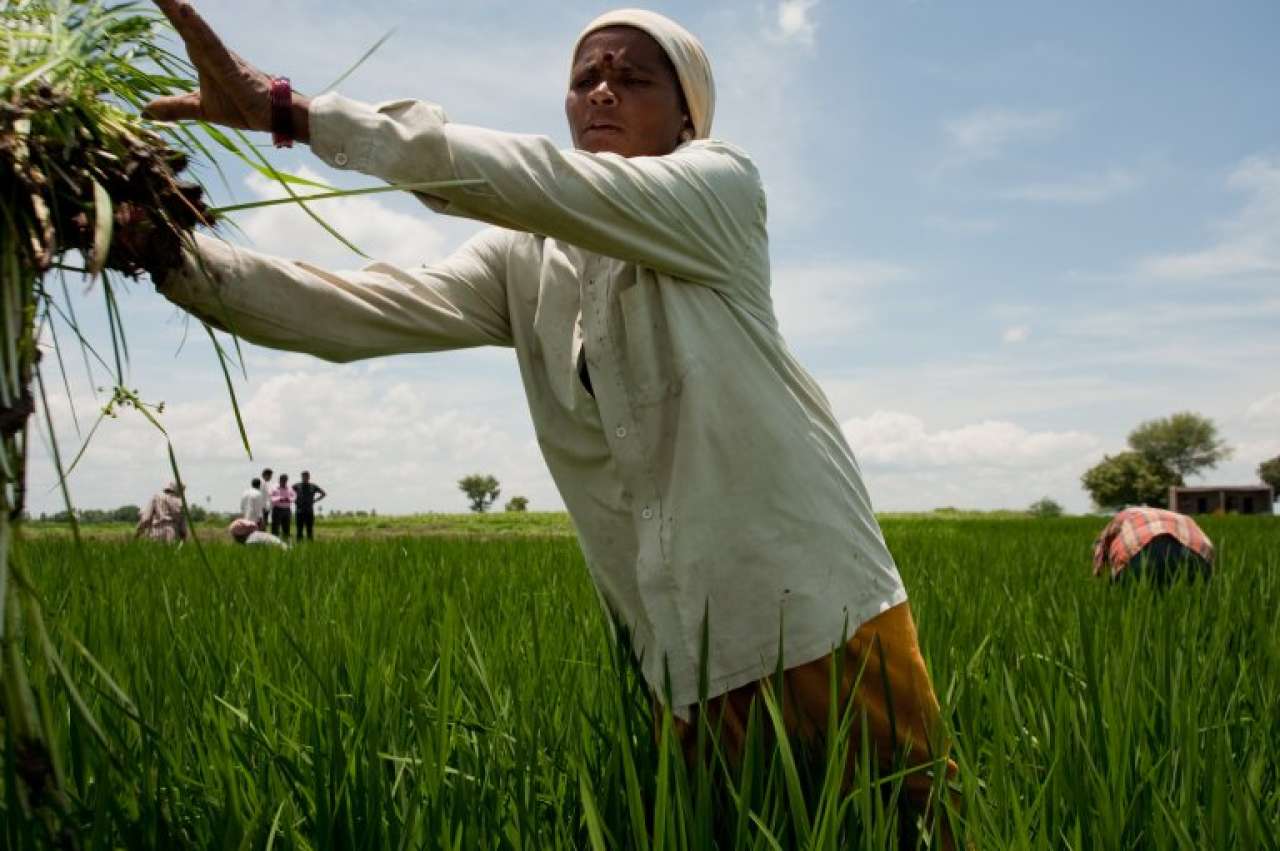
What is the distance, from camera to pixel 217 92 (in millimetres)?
1132

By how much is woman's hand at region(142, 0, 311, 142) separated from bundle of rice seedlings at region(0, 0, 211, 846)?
0.06 meters

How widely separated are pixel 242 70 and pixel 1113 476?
60.6 meters

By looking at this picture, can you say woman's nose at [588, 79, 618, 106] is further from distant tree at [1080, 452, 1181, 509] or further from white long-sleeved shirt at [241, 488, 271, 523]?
distant tree at [1080, 452, 1181, 509]

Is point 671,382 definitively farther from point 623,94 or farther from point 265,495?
point 265,495

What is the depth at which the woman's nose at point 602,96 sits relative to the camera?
5.02ft

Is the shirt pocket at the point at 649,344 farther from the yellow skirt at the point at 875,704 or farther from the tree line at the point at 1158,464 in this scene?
the tree line at the point at 1158,464

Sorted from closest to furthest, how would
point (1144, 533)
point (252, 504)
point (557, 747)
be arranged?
point (557, 747) → point (1144, 533) → point (252, 504)

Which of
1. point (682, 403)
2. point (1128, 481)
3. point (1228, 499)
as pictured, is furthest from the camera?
point (1128, 481)

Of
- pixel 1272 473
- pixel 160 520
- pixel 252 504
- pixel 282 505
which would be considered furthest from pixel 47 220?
pixel 1272 473

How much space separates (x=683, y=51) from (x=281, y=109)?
0.67 m

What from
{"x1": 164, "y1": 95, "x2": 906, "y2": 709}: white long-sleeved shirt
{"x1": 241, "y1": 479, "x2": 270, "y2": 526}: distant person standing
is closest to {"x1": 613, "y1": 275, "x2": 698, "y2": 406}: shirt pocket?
{"x1": 164, "y1": 95, "x2": 906, "y2": 709}: white long-sleeved shirt

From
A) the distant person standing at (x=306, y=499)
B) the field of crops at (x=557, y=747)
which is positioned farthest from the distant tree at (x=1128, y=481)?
the field of crops at (x=557, y=747)

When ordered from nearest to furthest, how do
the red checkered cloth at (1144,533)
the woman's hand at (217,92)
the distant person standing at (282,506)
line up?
the woman's hand at (217,92) < the red checkered cloth at (1144,533) < the distant person standing at (282,506)

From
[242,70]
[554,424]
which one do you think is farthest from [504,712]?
[242,70]
